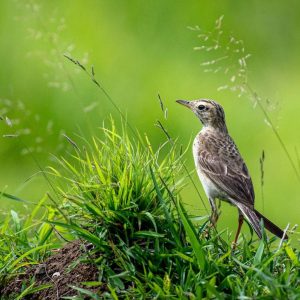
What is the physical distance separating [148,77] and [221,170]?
13.5 feet

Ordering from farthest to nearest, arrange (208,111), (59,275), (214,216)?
(208,111) < (214,216) < (59,275)

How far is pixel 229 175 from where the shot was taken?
8.28 meters

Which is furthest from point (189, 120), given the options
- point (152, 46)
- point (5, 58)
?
point (5, 58)

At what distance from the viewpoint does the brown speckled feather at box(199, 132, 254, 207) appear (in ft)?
26.5

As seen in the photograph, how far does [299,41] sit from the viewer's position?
13.2m

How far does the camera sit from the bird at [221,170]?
7801mm

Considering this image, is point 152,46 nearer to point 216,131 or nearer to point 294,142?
point 294,142

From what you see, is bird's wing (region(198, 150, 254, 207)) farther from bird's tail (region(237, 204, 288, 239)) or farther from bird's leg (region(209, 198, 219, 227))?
bird's leg (region(209, 198, 219, 227))

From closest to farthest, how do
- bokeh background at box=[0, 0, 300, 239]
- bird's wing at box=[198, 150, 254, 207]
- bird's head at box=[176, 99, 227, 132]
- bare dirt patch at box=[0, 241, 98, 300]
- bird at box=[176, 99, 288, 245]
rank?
bare dirt patch at box=[0, 241, 98, 300] → bird at box=[176, 99, 288, 245] → bird's wing at box=[198, 150, 254, 207] → bird's head at box=[176, 99, 227, 132] → bokeh background at box=[0, 0, 300, 239]

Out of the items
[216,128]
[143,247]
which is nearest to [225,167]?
[216,128]

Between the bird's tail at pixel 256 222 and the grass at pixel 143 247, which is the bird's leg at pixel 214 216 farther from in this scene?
the bird's tail at pixel 256 222

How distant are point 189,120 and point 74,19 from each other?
7.05ft

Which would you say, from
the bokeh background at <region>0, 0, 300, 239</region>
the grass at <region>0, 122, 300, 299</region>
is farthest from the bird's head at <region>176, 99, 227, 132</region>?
the grass at <region>0, 122, 300, 299</region>

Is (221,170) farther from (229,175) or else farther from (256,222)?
(256,222)
